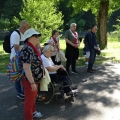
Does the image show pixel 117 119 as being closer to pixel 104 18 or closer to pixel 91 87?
pixel 91 87

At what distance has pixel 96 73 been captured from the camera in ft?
24.7

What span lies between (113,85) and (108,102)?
1315 mm

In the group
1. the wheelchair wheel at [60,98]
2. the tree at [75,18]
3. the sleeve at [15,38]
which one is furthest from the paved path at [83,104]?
the tree at [75,18]

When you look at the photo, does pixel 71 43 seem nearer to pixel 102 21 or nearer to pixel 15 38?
pixel 15 38

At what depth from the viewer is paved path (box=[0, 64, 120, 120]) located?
430cm

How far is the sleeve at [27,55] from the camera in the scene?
331 centimetres

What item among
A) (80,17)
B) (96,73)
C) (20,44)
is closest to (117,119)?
(20,44)

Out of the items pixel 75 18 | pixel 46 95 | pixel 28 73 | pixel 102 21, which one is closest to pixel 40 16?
pixel 102 21

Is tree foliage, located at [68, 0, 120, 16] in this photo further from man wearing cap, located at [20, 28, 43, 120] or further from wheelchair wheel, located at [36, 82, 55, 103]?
man wearing cap, located at [20, 28, 43, 120]

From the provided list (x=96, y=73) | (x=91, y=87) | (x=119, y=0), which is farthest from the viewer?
(x=119, y=0)

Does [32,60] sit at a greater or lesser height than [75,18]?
lesser

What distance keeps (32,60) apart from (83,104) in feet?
6.55

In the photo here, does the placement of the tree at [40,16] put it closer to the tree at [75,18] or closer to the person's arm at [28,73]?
the person's arm at [28,73]

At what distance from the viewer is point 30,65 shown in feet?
11.1
